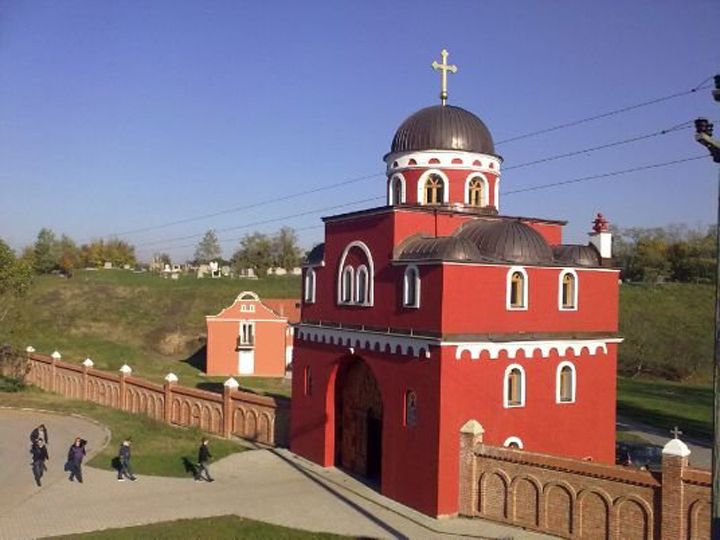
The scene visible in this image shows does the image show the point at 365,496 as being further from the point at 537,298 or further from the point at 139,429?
the point at 139,429

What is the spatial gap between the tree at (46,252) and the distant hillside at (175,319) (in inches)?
602

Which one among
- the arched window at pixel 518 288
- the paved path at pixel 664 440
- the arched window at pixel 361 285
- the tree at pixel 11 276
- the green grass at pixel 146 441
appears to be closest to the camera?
the arched window at pixel 518 288

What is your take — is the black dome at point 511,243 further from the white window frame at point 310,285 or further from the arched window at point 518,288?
the white window frame at point 310,285

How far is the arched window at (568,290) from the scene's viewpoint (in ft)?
66.5

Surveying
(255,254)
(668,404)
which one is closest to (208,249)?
(255,254)

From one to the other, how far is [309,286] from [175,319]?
4002cm

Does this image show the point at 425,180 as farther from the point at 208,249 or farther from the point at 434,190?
the point at 208,249

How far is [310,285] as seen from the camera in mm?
24406

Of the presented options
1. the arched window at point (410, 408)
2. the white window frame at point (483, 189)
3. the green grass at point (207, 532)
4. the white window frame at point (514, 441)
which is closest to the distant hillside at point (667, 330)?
the white window frame at point (483, 189)

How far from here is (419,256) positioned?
19.2 meters

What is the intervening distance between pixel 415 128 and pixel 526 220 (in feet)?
14.7

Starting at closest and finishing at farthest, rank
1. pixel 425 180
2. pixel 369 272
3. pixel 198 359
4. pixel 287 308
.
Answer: pixel 369 272
pixel 425 180
pixel 287 308
pixel 198 359

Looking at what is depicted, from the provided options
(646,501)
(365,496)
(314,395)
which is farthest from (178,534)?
(646,501)

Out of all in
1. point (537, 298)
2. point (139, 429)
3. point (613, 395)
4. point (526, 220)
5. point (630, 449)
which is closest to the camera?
point (537, 298)
